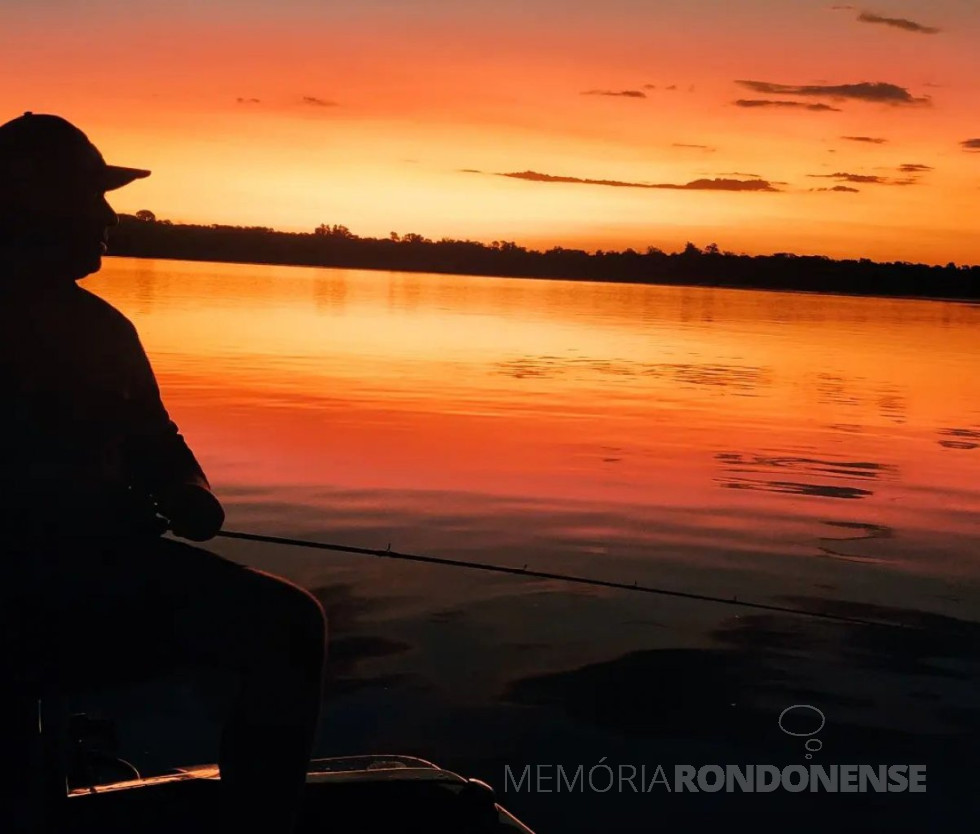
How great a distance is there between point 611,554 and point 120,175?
8892 mm

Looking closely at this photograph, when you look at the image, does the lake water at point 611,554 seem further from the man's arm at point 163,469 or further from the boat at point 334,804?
the man's arm at point 163,469

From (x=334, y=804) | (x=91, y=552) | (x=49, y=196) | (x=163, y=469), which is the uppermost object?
(x=49, y=196)

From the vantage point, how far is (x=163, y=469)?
3.37 metres

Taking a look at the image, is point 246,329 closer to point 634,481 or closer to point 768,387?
point 768,387

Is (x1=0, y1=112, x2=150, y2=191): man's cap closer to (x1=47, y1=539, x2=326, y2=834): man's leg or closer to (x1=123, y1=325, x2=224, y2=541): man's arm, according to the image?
(x1=123, y1=325, x2=224, y2=541): man's arm

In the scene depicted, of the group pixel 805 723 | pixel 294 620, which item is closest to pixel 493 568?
pixel 805 723

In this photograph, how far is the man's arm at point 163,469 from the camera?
3.30 metres

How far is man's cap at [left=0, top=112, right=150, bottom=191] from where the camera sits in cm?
320

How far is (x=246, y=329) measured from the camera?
48062mm

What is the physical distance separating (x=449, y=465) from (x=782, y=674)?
29.5 ft

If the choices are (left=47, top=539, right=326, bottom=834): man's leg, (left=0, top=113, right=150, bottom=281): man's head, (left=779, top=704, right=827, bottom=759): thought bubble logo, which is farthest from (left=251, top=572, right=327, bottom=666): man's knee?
(left=779, top=704, right=827, bottom=759): thought bubble logo

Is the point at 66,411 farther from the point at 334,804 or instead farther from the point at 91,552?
the point at 334,804

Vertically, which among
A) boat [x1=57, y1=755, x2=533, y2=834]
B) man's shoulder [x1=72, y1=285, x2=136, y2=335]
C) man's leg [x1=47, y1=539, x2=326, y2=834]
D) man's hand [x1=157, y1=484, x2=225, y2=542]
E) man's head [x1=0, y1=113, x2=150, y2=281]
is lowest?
boat [x1=57, y1=755, x2=533, y2=834]

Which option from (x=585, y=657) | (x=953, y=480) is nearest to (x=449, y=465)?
(x=953, y=480)
